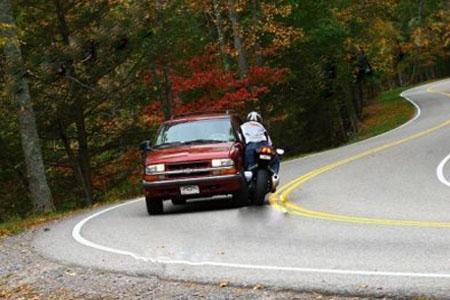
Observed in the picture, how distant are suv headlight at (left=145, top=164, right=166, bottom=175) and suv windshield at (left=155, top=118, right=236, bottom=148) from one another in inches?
40.4

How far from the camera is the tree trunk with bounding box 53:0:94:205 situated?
23234mm

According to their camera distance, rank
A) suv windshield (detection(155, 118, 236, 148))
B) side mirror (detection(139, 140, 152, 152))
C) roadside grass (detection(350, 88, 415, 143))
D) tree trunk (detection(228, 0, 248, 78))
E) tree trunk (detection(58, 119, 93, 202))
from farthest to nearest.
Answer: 1. roadside grass (detection(350, 88, 415, 143))
2. tree trunk (detection(228, 0, 248, 78))
3. tree trunk (detection(58, 119, 93, 202))
4. suv windshield (detection(155, 118, 236, 148))
5. side mirror (detection(139, 140, 152, 152))

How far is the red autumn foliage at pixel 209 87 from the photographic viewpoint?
84.8 ft

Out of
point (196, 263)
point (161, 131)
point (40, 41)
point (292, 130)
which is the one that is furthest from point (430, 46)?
point (196, 263)

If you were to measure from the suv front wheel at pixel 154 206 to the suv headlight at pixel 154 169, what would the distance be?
538mm

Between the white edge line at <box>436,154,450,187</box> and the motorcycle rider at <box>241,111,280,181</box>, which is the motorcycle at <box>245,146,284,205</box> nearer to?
the motorcycle rider at <box>241,111,280,181</box>

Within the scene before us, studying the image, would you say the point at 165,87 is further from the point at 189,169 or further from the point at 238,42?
the point at 189,169

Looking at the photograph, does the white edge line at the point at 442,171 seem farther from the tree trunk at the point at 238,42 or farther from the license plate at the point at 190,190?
the tree trunk at the point at 238,42

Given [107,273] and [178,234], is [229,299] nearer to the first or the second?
[107,273]

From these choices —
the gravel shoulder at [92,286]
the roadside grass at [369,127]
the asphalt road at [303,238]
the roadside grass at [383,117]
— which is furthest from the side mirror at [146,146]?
the roadside grass at [383,117]

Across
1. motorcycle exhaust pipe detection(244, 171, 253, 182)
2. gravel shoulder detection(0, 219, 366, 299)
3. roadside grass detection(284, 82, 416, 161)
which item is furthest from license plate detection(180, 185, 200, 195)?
roadside grass detection(284, 82, 416, 161)

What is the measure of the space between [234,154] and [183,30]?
597 inches

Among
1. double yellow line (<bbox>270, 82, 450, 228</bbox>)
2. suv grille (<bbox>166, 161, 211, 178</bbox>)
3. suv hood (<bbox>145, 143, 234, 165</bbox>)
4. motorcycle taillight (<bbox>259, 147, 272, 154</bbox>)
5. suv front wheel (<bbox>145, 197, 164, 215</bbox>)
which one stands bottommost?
double yellow line (<bbox>270, 82, 450, 228</bbox>)

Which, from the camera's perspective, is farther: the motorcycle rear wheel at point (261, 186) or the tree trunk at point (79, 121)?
the tree trunk at point (79, 121)
